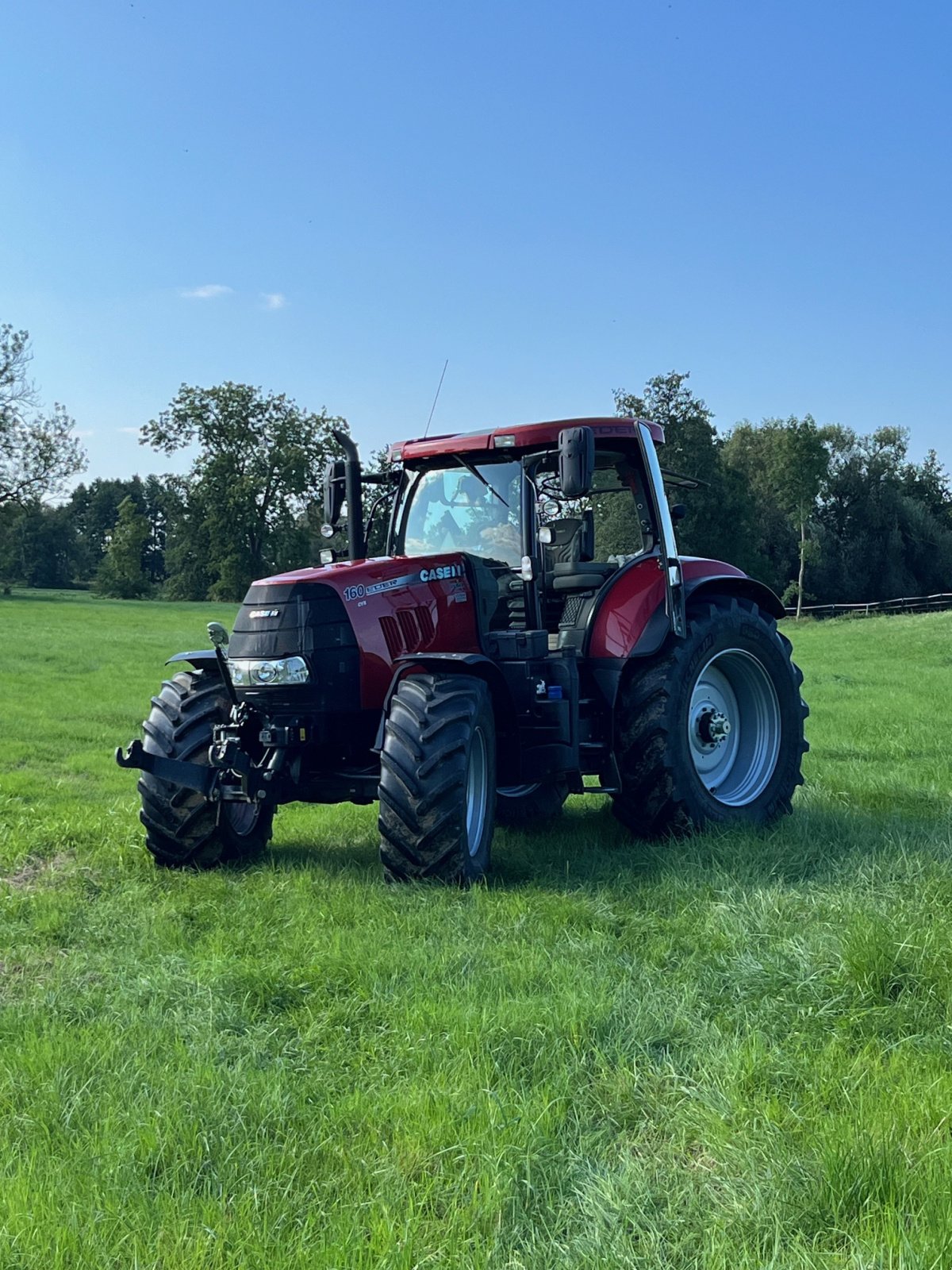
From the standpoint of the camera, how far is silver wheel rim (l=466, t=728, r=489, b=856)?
18.4ft

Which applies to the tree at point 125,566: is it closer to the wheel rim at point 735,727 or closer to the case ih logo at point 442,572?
the wheel rim at point 735,727

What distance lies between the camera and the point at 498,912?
489 cm

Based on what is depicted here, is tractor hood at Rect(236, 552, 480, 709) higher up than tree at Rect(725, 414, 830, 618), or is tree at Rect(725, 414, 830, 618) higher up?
tree at Rect(725, 414, 830, 618)

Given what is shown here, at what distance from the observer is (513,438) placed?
6.62 metres

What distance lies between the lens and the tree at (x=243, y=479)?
57688 millimetres

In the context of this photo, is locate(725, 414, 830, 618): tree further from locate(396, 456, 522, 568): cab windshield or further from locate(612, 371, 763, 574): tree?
locate(396, 456, 522, 568): cab windshield

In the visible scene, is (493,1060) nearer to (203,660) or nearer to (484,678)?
(484,678)

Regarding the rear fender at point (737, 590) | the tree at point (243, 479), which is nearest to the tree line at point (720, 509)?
the tree at point (243, 479)

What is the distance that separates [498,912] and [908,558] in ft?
183

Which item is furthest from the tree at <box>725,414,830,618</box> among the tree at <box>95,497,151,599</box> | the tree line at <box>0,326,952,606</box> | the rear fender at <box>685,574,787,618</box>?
the rear fender at <box>685,574,787,618</box>

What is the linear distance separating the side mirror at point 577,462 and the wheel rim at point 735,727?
184cm

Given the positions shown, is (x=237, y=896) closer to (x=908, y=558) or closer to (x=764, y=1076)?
(x=764, y=1076)

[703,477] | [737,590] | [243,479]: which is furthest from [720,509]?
[737,590]

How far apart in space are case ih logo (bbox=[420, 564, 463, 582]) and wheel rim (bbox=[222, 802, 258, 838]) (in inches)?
63.4
